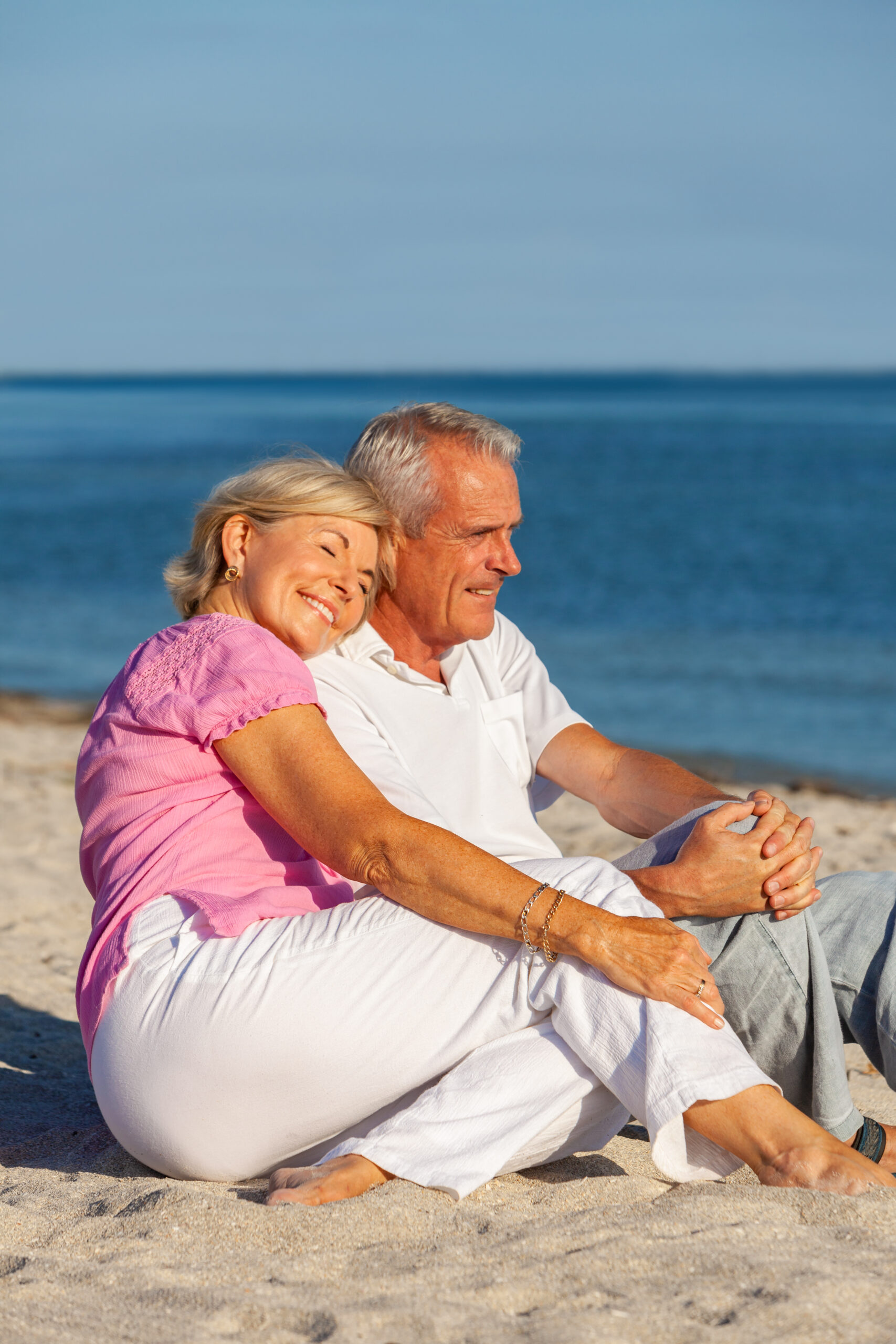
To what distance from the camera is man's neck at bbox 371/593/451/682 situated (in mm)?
3477

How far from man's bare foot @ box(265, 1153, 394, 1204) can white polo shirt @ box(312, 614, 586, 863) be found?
0.79 m

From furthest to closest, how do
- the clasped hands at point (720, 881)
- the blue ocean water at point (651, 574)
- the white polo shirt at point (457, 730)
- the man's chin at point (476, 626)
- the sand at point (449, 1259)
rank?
Answer: the blue ocean water at point (651, 574), the man's chin at point (476, 626), the white polo shirt at point (457, 730), the clasped hands at point (720, 881), the sand at point (449, 1259)

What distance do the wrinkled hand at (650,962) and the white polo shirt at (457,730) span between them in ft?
2.03

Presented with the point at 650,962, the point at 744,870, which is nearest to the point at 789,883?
the point at 744,870

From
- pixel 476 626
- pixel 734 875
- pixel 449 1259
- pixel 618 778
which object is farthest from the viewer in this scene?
pixel 618 778

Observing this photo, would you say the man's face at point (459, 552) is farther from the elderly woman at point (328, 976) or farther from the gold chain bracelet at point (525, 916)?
the gold chain bracelet at point (525, 916)

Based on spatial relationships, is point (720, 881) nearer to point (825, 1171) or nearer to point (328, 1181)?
point (825, 1171)

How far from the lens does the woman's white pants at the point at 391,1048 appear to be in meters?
2.37

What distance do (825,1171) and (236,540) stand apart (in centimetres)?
181

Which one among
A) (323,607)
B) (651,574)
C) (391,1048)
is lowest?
(651,574)

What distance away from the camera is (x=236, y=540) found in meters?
2.98

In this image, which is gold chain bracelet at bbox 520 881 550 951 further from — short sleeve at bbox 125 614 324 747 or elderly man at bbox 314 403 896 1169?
short sleeve at bbox 125 614 324 747

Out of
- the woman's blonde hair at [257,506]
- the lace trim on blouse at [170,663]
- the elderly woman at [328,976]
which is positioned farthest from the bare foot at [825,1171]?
the woman's blonde hair at [257,506]

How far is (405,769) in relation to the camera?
120 inches
